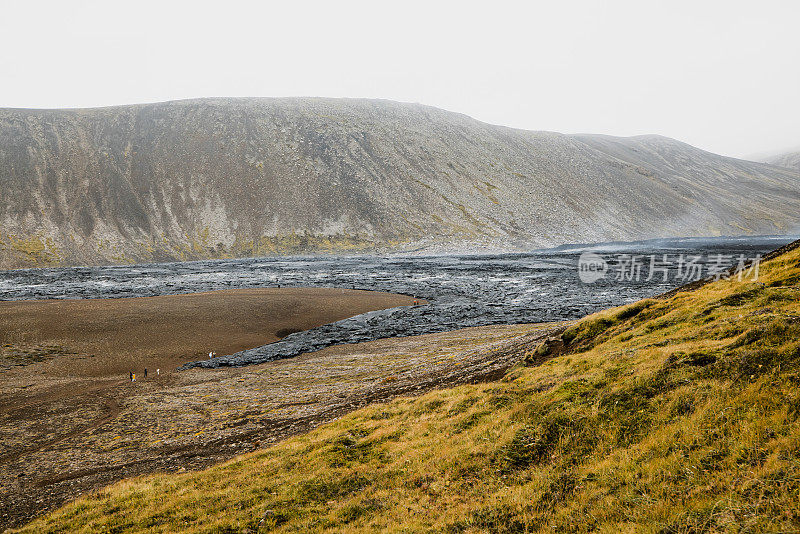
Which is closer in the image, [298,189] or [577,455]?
[577,455]

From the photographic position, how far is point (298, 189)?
149750 millimetres

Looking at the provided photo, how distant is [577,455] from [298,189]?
148560 mm

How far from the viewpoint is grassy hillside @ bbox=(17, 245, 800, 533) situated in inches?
316

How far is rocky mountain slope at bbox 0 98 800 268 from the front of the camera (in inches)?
4906

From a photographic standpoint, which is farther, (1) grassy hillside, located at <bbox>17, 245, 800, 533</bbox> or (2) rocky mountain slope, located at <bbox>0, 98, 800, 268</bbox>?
A: (2) rocky mountain slope, located at <bbox>0, 98, 800, 268</bbox>

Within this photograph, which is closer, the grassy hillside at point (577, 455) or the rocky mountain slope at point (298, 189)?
the grassy hillside at point (577, 455)

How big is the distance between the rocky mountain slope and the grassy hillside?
114m

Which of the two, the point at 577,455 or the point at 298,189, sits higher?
the point at 298,189

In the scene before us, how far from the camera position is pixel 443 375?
82.8 feet

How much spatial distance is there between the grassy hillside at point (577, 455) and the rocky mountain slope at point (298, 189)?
114m

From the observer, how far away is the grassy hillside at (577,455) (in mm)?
8023

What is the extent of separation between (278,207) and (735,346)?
142m

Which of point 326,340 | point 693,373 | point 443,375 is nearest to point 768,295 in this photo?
point 693,373

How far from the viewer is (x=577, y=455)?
10.8 meters
